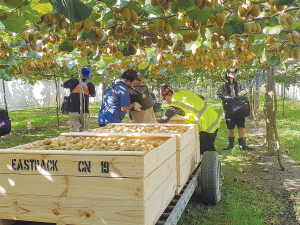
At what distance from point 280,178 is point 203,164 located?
2057mm

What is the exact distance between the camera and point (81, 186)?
185cm

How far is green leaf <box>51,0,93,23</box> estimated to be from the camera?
1.17 meters

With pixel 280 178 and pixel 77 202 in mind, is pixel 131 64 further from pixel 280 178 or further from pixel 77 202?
pixel 77 202

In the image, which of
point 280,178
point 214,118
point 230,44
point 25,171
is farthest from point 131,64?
point 25,171

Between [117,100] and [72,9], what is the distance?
138 inches

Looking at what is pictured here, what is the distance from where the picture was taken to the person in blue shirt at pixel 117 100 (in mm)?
4598

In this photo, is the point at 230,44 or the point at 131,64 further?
the point at 131,64

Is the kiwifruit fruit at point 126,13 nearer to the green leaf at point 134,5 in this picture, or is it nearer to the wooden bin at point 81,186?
the green leaf at point 134,5

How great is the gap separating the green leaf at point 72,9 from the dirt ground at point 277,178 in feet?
10.1

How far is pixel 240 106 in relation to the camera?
655 centimetres

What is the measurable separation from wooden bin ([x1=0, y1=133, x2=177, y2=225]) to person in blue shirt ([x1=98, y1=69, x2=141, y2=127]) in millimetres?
2615

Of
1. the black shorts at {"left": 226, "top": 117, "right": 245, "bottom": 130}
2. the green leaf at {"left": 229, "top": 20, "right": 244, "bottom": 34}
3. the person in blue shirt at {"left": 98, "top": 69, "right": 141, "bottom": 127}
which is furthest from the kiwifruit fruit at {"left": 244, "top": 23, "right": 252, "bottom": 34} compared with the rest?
the black shorts at {"left": 226, "top": 117, "right": 245, "bottom": 130}

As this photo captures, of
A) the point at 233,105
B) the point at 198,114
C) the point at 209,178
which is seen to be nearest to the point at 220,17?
the point at 209,178

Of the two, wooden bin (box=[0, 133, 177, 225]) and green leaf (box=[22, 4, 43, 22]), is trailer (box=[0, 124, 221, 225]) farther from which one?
green leaf (box=[22, 4, 43, 22])
